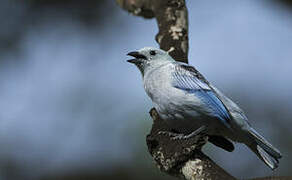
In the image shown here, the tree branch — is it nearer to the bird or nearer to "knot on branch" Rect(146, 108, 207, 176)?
"knot on branch" Rect(146, 108, 207, 176)

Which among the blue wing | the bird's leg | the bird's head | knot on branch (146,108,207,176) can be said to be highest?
the bird's head

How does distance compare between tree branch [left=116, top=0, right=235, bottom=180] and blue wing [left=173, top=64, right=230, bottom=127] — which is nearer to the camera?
tree branch [left=116, top=0, right=235, bottom=180]

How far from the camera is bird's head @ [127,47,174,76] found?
529 cm

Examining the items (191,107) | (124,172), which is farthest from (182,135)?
(124,172)

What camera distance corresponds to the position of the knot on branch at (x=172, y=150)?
427cm

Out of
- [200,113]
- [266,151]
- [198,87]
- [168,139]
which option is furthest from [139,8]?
[266,151]

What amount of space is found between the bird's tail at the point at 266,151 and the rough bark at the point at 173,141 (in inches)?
18.7

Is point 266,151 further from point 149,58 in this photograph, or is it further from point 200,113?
point 149,58

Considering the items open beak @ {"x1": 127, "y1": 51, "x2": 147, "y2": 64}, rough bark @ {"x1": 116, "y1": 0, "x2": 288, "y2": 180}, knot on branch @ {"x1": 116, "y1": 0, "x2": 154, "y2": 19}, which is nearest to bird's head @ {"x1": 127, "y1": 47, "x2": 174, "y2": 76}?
open beak @ {"x1": 127, "y1": 51, "x2": 147, "y2": 64}

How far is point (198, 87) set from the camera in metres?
4.94

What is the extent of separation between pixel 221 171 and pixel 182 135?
0.85m

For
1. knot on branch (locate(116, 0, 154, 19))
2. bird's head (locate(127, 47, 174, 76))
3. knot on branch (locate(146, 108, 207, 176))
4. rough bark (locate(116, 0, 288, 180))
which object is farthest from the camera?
knot on branch (locate(116, 0, 154, 19))

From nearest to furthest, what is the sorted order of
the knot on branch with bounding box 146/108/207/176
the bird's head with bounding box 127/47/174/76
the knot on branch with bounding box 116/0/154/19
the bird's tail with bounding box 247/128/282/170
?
1. the knot on branch with bounding box 146/108/207/176
2. the bird's tail with bounding box 247/128/282/170
3. the bird's head with bounding box 127/47/174/76
4. the knot on branch with bounding box 116/0/154/19

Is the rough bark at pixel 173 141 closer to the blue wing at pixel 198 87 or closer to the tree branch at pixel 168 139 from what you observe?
the tree branch at pixel 168 139
